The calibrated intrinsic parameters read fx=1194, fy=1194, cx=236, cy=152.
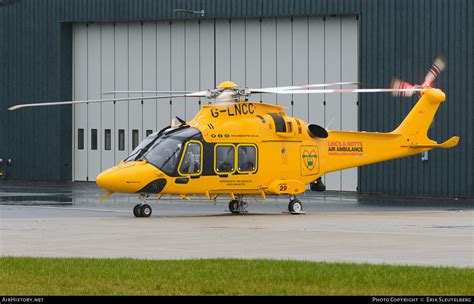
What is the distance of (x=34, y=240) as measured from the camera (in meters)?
22.4

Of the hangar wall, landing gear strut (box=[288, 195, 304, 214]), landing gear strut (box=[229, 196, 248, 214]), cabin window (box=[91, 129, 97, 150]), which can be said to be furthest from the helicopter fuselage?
cabin window (box=[91, 129, 97, 150])

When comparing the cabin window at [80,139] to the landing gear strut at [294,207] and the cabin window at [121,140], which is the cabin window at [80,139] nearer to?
Answer: the cabin window at [121,140]

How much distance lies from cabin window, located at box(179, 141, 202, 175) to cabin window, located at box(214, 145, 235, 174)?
0.52m

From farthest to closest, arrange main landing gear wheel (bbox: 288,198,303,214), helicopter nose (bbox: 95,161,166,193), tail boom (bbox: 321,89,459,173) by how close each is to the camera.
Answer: tail boom (bbox: 321,89,459,173)
main landing gear wheel (bbox: 288,198,303,214)
helicopter nose (bbox: 95,161,166,193)

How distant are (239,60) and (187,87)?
2.69 meters

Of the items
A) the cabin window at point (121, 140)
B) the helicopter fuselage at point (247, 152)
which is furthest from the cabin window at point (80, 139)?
the helicopter fuselage at point (247, 152)

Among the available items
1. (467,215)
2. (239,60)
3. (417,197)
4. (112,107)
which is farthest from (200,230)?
(112,107)

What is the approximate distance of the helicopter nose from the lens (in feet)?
95.8

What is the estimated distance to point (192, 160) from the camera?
30422mm

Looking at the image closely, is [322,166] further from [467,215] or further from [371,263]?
[371,263]

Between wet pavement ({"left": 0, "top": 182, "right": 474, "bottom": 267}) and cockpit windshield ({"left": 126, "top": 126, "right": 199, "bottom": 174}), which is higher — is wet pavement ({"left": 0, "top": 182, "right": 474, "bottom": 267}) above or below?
below

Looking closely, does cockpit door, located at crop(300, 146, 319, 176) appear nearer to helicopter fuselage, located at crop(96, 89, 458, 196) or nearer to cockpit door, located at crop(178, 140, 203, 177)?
helicopter fuselage, located at crop(96, 89, 458, 196)

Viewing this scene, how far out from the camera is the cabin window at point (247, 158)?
31188 millimetres

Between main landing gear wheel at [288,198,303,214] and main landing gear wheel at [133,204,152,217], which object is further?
main landing gear wheel at [288,198,303,214]
